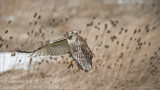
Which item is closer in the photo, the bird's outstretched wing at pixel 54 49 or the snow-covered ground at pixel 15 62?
the bird's outstretched wing at pixel 54 49

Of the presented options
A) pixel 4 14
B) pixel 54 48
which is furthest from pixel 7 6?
pixel 54 48

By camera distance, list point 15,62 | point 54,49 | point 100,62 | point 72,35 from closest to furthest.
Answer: point 72,35
point 54,49
point 15,62
point 100,62

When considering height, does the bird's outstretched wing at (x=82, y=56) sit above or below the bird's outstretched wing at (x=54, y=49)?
below

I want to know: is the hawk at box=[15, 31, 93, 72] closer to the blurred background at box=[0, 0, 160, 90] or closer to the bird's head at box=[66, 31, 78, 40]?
the bird's head at box=[66, 31, 78, 40]

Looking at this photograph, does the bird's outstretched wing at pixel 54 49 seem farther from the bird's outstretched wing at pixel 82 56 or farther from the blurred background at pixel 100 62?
the blurred background at pixel 100 62

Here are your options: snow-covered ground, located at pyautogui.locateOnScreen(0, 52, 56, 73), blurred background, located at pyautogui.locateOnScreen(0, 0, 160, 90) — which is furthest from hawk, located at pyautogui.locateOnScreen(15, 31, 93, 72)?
snow-covered ground, located at pyautogui.locateOnScreen(0, 52, 56, 73)

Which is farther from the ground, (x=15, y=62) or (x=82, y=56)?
(x=15, y=62)

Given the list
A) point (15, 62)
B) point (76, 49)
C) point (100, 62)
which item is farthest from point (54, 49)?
point (100, 62)

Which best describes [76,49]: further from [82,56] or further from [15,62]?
[15,62]

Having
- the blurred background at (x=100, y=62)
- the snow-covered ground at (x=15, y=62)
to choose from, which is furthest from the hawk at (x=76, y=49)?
the snow-covered ground at (x=15, y=62)

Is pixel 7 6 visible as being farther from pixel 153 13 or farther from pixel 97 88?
pixel 97 88

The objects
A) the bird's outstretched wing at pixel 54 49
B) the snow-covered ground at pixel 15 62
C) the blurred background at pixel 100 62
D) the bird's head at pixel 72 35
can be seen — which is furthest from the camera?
the snow-covered ground at pixel 15 62
